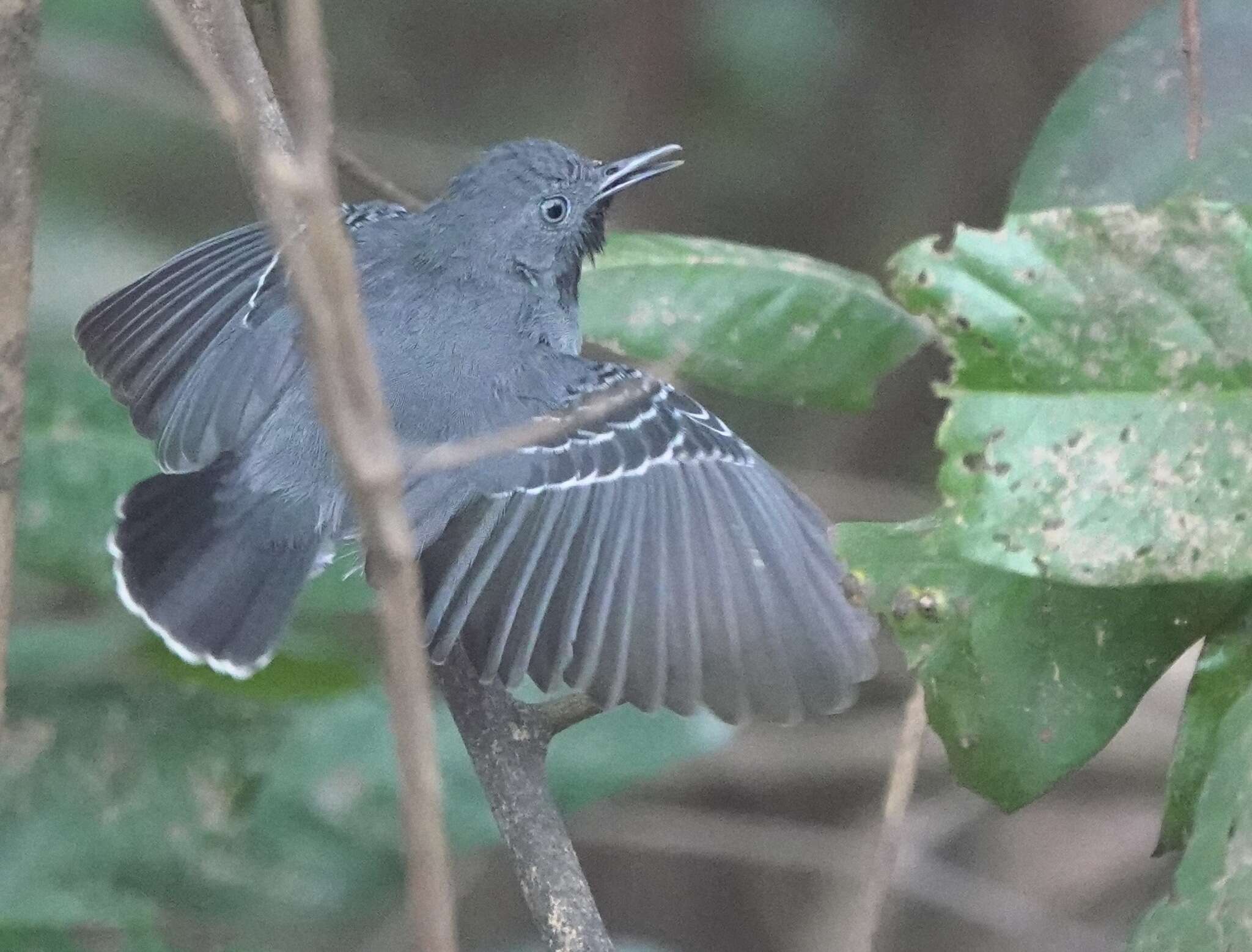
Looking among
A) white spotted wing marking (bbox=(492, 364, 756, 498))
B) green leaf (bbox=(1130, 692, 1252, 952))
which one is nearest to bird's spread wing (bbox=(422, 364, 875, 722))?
white spotted wing marking (bbox=(492, 364, 756, 498))

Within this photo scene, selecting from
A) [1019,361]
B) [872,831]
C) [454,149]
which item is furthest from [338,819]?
[454,149]

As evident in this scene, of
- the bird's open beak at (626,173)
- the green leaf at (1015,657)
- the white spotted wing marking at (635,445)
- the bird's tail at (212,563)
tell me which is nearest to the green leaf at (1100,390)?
the green leaf at (1015,657)

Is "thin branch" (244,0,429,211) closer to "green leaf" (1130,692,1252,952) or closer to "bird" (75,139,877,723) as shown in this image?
"bird" (75,139,877,723)

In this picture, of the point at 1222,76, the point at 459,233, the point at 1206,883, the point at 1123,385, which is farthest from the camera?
the point at 459,233

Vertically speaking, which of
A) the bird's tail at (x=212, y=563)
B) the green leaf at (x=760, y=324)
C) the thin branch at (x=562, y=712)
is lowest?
the thin branch at (x=562, y=712)

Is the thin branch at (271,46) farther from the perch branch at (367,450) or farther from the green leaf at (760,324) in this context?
the perch branch at (367,450)

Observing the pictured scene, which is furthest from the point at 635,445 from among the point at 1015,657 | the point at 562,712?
the point at 1015,657

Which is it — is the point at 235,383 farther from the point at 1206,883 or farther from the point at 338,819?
the point at 1206,883
